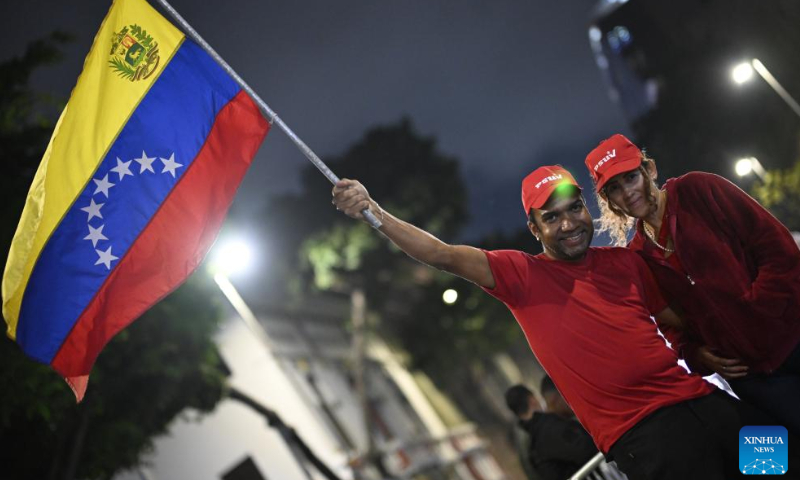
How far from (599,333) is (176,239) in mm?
2981

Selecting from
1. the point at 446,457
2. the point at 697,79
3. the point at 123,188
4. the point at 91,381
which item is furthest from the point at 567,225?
the point at 697,79

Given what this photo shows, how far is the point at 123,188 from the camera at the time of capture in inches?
183

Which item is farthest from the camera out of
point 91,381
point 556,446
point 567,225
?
point 91,381

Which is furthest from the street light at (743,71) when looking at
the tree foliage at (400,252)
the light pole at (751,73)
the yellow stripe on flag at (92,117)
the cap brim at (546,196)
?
the yellow stripe on flag at (92,117)

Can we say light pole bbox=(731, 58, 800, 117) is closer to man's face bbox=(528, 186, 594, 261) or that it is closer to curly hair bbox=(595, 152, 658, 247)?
curly hair bbox=(595, 152, 658, 247)

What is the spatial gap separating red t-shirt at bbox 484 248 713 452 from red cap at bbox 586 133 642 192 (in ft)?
1.32

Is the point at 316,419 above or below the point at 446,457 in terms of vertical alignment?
above

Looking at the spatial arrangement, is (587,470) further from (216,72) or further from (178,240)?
(216,72)

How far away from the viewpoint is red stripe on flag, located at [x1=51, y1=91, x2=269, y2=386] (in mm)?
4508

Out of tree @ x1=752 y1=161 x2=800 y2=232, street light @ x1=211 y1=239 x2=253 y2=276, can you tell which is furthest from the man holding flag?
tree @ x1=752 y1=161 x2=800 y2=232

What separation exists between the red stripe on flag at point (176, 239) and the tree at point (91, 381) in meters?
3.03

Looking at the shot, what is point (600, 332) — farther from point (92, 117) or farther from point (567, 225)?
point (92, 117)

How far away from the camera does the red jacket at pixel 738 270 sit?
317 centimetres

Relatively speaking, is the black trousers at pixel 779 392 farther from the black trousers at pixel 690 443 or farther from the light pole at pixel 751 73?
the light pole at pixel 751 73
